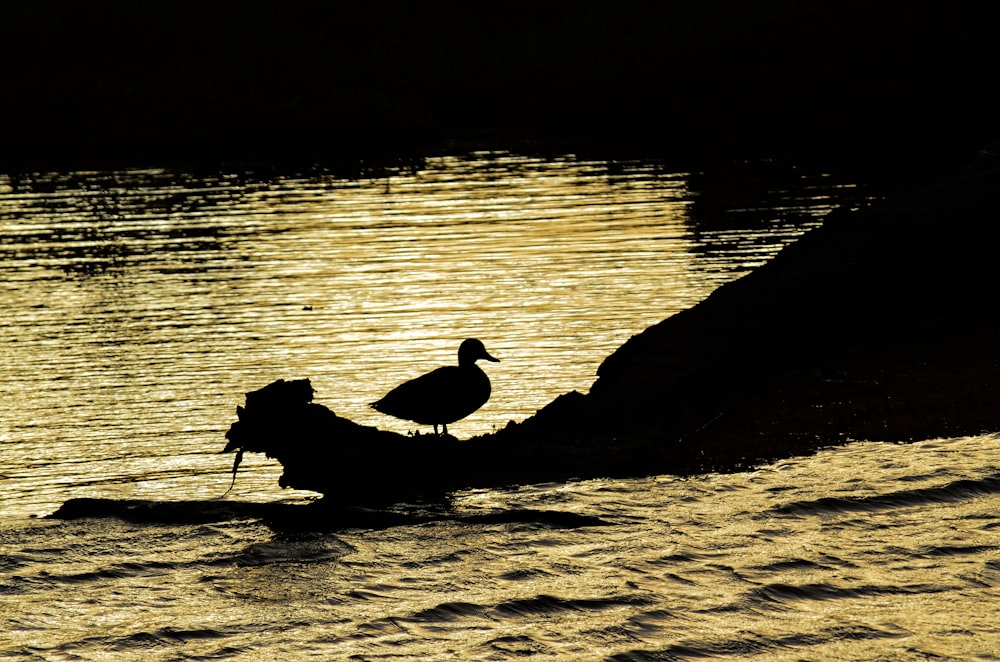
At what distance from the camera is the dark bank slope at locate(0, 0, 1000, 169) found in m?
37.0

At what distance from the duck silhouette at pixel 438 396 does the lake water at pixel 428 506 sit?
89 centimetres

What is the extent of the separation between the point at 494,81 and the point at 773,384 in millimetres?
32451

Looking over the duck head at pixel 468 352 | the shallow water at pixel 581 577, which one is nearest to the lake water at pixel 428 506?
the shallow water at pixel 581 577

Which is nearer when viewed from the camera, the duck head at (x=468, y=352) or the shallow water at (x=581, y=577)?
the shallow water at (x=581, y=577)

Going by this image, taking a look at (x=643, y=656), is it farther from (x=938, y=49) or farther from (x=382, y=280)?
(x=938, y=49)

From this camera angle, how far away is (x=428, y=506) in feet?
30.5

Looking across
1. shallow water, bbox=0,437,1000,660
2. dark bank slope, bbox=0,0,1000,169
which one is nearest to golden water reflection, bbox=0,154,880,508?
shallow water, bbox=0,437,1000,660

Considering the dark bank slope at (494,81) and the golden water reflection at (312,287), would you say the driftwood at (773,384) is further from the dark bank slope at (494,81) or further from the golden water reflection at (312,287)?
the dark bank slope at (494,81)

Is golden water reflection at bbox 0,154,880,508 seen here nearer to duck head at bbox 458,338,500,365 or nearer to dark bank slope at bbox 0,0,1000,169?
duck head at bbox 458,338,500,365

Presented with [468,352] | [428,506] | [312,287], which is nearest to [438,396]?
[468,352]

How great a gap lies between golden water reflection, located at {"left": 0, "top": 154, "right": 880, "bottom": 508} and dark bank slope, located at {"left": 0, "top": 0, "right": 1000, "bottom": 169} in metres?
5.78

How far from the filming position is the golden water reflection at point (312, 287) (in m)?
12.9

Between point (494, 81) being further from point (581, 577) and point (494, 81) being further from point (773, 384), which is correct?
point (581, 577)

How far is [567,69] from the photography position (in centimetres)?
4303
